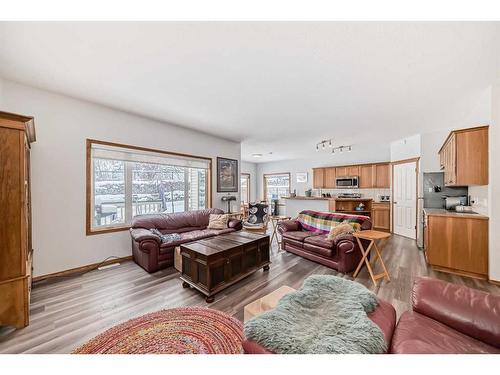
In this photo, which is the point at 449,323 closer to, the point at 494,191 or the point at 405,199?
the point at 494,191

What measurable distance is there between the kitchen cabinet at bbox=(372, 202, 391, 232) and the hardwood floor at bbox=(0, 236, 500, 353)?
2.55 m

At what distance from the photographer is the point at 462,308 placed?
3.92 feet

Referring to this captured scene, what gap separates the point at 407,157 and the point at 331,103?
3.56 m

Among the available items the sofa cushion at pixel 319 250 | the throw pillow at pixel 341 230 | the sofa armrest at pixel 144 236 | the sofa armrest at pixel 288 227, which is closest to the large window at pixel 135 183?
the sofa armrest at pixel 144 236

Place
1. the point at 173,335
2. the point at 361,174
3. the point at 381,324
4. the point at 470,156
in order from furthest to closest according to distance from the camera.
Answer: the point at 361,174 < the point at 470,156 < the point at 173,335 < the point at 381,324

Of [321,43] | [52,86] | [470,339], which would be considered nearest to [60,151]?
[52,86]

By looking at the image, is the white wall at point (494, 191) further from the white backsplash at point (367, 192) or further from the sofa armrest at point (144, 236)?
the sofa armrest at point (144, 236)

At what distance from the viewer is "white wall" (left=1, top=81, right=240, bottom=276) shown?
2.71 meters

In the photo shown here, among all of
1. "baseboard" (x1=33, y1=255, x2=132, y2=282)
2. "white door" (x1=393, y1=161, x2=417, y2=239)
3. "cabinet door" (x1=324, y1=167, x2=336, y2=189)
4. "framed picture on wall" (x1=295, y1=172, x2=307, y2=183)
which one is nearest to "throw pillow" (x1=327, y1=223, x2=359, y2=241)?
"white door" (x1=393, y1=161, x2=417, y2=239)

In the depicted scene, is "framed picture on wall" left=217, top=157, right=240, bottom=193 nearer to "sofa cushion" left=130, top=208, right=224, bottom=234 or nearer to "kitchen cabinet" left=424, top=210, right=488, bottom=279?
"sofa cushion" left=130, top=208, right=224, bottom=234

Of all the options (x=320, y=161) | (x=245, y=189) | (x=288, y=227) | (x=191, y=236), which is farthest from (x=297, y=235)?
(x=245, y=189)

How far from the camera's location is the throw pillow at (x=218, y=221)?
4.22 meters

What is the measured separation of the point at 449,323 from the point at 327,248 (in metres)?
1.98
